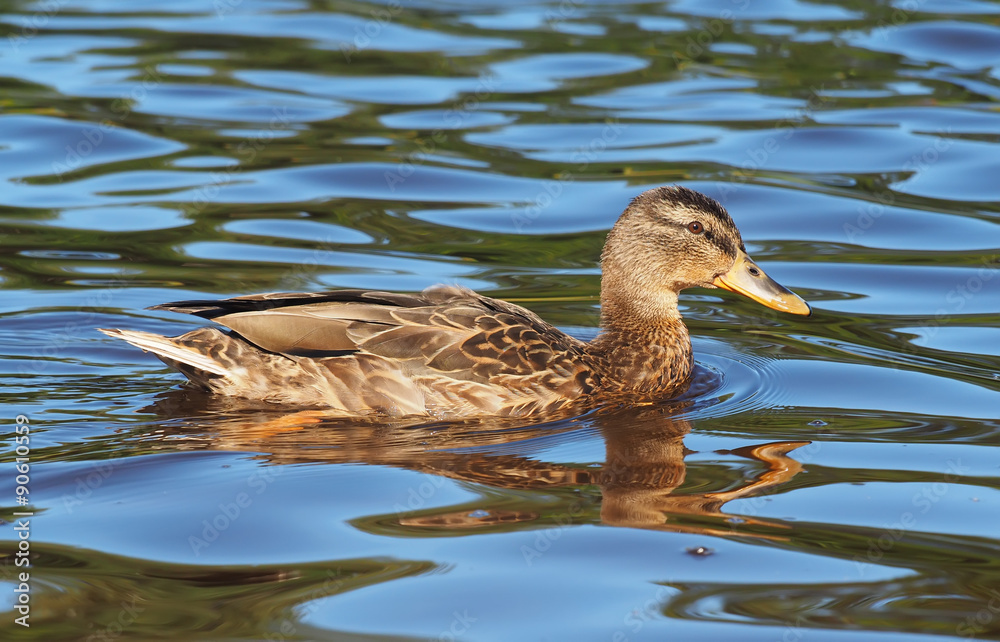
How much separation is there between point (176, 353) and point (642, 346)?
2779mm

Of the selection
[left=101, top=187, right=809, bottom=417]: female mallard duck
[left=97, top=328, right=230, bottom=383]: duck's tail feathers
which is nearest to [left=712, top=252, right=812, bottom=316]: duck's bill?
[left=101, top=187, right=809, bottom=417]: female mallard duck

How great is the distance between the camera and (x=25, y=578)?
16.9 ft

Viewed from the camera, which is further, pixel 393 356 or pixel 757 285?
pixel 757 285

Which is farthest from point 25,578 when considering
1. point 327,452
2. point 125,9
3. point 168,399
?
point 125,9

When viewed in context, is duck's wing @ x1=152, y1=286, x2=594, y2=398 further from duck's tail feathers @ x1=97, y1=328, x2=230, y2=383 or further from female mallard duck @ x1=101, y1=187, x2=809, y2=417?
duck's tail feathers @ x1=97, y1=328, x2=230, y2=383

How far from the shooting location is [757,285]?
27.1 ft

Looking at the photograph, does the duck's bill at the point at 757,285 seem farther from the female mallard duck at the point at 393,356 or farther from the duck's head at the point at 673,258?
the female mallard duck at the point at 393,356

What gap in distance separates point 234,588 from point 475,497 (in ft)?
4.36

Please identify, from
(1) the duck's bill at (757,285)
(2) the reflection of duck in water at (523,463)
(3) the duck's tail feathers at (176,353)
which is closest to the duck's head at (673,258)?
(1) the duck's bill at (757,285)

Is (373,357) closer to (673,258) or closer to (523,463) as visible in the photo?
(523,463)

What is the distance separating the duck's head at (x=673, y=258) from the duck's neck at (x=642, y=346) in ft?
0.03

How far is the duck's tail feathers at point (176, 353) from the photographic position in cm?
726

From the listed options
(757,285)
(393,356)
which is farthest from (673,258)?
(393,356)

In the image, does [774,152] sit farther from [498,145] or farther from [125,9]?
→ [125,9]
